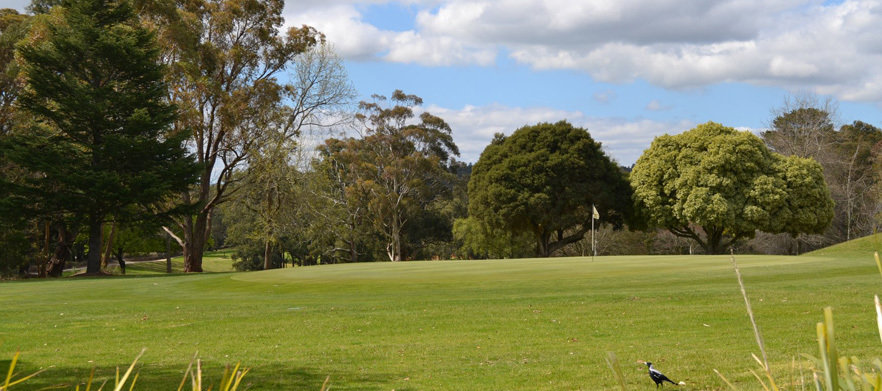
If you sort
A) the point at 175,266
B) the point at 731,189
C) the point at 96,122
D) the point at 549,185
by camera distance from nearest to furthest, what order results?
the point at 96,122 → the point at 731,189 → the point at 549,185 → the point at 175,266

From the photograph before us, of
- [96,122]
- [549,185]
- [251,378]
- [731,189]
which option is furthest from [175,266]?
[251,378]

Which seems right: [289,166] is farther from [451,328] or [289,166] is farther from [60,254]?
[451,328]

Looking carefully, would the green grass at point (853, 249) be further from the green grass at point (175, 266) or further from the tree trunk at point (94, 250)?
the green grass at point (175, 266)

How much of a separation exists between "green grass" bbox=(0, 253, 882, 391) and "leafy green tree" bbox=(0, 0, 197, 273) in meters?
9.13

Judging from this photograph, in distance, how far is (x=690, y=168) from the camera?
42.7m

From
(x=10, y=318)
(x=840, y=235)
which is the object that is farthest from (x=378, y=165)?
(x=10, y=318)

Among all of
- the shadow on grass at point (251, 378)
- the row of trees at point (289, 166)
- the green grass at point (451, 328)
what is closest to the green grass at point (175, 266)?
the row of trees at point (289, 166)

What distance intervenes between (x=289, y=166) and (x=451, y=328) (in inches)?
1248

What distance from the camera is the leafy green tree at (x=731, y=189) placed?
41.2 m

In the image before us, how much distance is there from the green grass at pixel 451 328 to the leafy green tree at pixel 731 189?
2015 cm

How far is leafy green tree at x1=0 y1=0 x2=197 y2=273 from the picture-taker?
2930 centimetres

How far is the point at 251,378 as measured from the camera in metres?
8.32

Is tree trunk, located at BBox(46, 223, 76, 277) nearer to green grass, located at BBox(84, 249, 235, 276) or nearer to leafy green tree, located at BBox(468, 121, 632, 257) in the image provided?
green grass, located at BBox(84, 249, 235, 276)

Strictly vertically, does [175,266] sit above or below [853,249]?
below
